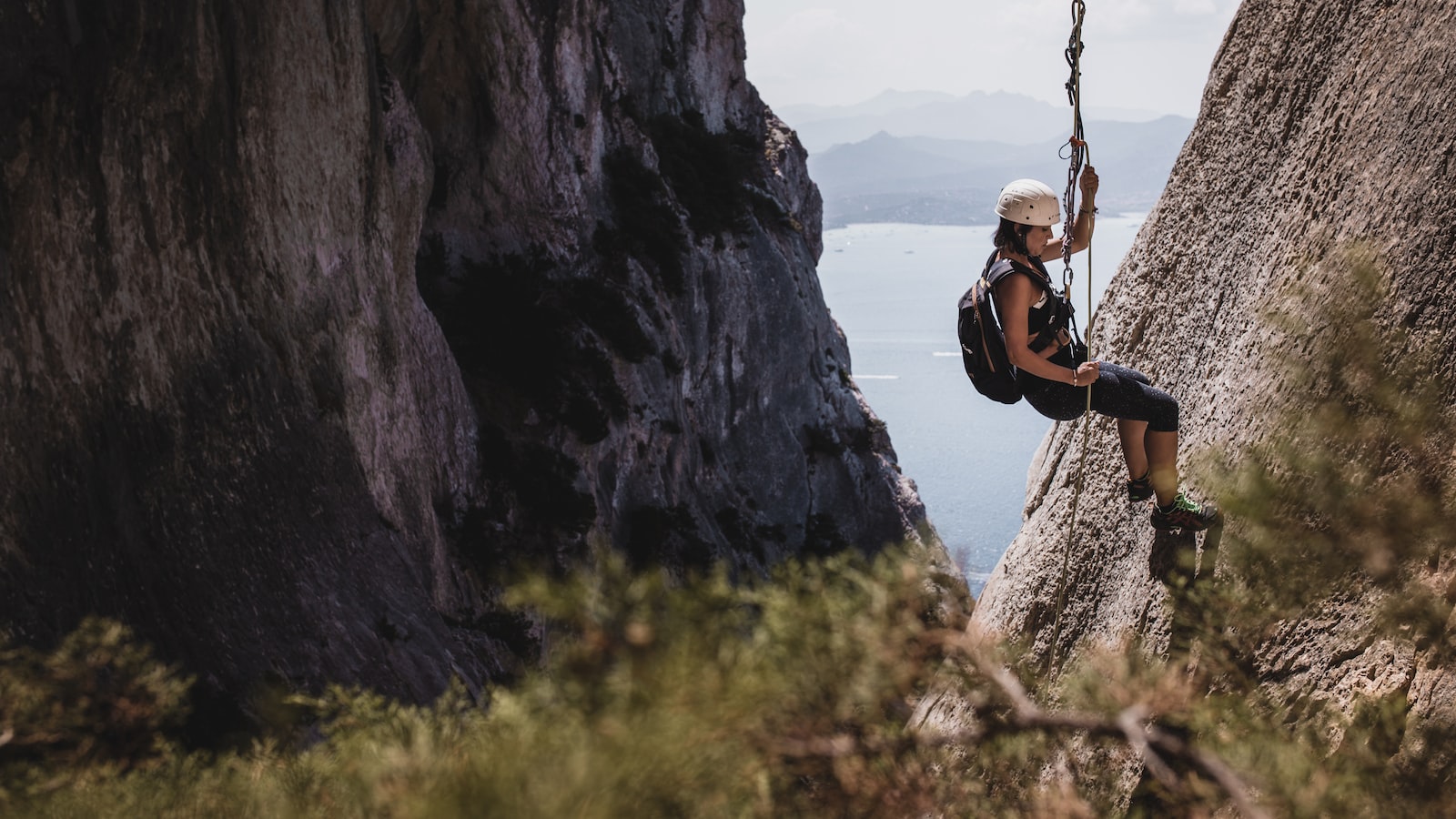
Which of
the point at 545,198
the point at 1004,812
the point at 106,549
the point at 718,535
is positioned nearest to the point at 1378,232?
the point at 1004,812

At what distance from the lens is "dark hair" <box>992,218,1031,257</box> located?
4.17 meters

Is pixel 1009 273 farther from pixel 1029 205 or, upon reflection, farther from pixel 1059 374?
pixel 1059 374

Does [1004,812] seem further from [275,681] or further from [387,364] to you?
[387,364]

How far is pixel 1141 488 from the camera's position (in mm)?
4281

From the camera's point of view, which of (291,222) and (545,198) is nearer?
(291,222)

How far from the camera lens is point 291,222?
756 cm

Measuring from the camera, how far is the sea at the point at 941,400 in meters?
43.8

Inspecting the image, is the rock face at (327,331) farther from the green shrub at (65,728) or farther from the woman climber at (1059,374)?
the woman climber at (1059,374)

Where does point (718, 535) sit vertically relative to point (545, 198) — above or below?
below

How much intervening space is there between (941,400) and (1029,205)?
58.0m

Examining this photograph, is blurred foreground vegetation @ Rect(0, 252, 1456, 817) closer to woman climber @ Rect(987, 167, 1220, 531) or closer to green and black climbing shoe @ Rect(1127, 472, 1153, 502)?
woman climber @ Rect(987, 167, 1220, 531)

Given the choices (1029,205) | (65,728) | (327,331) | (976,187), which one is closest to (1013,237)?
(1029,205)

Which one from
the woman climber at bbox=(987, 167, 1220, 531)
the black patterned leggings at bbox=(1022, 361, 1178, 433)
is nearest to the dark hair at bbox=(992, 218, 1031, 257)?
the woman climber at bbox=(987, 167, 1220, 531)

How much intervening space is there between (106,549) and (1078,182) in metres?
5.29
